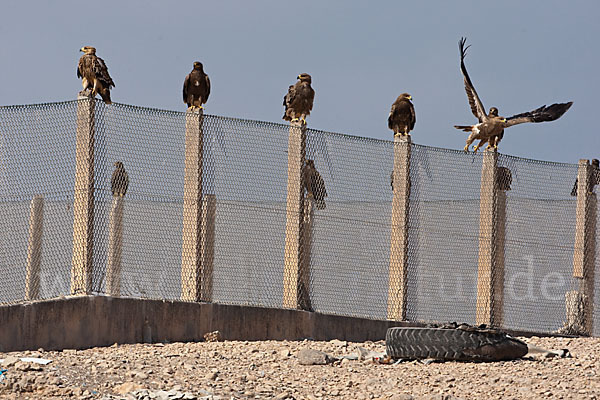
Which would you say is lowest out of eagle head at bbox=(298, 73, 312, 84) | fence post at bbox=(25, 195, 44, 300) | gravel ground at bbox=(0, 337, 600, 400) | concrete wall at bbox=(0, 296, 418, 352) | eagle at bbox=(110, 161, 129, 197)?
gravel ground at bbox=(0, 337, 600, 400)

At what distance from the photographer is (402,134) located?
12352 mm

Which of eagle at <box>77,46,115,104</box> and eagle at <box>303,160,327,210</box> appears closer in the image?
eagle at <box>77,46,115,104</box>

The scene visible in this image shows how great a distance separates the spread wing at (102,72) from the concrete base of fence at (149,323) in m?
2.04

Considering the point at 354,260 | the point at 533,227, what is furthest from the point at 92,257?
the point at 533,227

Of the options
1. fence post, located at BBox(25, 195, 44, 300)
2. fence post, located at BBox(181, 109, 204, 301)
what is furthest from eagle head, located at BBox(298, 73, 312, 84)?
fence post, located at BBox(25, 195, 44, 300)

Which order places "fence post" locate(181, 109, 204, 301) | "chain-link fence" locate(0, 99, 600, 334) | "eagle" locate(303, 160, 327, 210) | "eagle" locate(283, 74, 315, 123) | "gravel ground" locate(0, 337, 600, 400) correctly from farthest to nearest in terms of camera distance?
"eagle" locate(283, 74, 315, 123), "eagle" locate(303, 160, 327, 210), "fence post" locate(181, 109, 204, 301), "chain-link fence" locate(0, 99, 600, 334), "gravel ground" locate(0, 337, 600, 400)

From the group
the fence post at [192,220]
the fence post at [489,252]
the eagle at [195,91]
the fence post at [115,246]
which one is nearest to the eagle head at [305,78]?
the eagle at [195,91]

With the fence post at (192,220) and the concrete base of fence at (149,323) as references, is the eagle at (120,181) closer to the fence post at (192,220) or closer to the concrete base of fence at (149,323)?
the fence post at (192,220)

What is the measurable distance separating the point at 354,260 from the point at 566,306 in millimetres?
3372

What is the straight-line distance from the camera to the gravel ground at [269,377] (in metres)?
7.72

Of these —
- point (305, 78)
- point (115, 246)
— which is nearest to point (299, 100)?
point (305, 78)

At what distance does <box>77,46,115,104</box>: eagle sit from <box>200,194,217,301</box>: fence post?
145cm

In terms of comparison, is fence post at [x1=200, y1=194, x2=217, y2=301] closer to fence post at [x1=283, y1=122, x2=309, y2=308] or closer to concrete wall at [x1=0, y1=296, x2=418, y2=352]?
concrete wall at [x1=0, y1=296, x2=418, y2=352]

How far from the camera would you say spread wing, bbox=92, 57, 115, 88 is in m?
10.1
